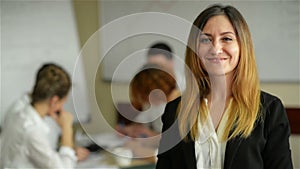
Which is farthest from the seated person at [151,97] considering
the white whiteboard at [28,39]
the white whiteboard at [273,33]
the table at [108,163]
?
the white whiteboard at [28,39]

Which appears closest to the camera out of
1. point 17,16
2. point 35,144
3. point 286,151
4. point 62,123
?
point 286,151

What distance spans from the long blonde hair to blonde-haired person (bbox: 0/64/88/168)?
657 millimetres

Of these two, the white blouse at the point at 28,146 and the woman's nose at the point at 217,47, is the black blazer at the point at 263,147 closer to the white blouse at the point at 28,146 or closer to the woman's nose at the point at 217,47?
the woman's nose at the point at 217,47

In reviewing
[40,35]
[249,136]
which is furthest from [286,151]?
[40,35]

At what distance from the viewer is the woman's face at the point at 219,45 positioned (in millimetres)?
586

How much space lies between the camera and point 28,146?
1176 millimetres

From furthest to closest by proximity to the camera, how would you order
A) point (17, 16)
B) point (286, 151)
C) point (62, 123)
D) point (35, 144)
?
point (17, 16) < point (62, 123) < point (35, 144) < point (286, 151)

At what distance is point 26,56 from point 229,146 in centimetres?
156

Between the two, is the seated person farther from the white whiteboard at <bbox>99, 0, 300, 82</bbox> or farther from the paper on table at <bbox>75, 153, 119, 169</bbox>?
the white whiteboard at <bbox>99, 0, 300, 82</bbox>

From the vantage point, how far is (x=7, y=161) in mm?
1198

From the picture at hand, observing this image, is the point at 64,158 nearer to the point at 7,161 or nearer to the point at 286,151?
the point at 7,161

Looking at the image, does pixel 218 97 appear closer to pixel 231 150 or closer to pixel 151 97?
pixel 231 150

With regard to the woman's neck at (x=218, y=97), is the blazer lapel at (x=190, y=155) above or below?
below

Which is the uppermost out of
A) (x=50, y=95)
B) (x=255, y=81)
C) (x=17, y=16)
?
(x=17, y=16)
